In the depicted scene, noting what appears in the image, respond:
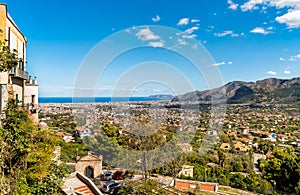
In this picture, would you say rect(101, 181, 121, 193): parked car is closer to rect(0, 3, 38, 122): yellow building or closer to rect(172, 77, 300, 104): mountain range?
rect(0, 3, 38, 122): yellow building

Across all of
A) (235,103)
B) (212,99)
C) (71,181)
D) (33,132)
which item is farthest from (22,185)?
(235,103)

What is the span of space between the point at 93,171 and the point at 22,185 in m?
6.80

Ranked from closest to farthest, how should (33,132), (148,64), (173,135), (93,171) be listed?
(33,132), (148,64), (93,171), (173,135)

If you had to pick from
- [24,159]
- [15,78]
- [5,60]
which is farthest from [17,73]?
[24,159]

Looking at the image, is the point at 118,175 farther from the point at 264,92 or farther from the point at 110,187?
the point at 264,92

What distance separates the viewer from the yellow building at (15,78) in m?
6.03

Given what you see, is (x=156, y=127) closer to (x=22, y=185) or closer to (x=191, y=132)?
(x=191, y=132)

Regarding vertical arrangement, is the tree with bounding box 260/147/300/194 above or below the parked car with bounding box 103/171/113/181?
below

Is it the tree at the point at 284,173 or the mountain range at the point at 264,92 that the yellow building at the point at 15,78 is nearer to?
the tree at the point at 284,173

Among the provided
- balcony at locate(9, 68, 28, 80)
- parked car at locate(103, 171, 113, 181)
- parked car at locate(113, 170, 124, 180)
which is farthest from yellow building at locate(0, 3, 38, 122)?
parked car at locate(113, 170, 124, 180)

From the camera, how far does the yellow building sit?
6034 millimetres

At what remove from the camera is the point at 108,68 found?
771cm

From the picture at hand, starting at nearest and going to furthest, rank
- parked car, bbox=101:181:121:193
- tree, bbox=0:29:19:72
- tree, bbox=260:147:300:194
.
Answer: tree, bbox=0:29:19:72, parked car, bbox=101:181:121:193, tree, bbox=260:147:300:194

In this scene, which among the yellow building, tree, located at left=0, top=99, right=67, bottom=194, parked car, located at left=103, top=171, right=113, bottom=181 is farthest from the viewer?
parked car, located at left=103, top=171, right=113, bottom=181
